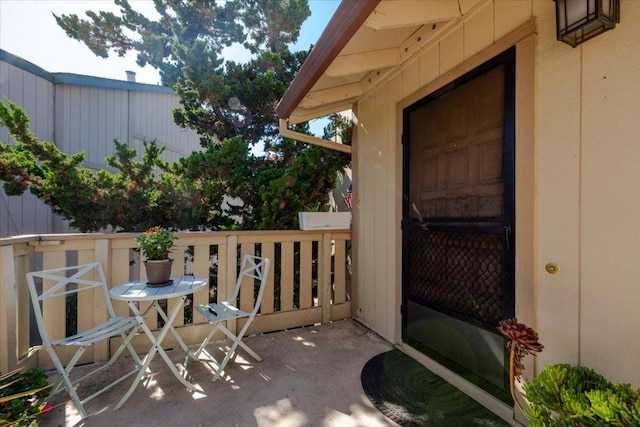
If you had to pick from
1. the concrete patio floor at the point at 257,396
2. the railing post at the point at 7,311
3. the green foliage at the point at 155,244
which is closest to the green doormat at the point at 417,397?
the concrete patio floor at the point at 257,396

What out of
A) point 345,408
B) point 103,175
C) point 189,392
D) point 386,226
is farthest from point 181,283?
point 103,175

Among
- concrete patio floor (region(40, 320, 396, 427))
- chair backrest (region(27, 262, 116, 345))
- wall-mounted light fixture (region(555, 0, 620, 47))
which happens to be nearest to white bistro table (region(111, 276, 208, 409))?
concrete patio floor (region(40, 320, 396, 427))

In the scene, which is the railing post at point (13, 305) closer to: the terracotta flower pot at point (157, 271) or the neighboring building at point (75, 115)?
the terracotta flower pot at point (157, 271)

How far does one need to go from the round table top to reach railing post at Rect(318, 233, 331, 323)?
1.44m

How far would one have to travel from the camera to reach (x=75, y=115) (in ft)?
19.5

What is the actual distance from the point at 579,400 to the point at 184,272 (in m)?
2.99

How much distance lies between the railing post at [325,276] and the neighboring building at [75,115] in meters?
5.19

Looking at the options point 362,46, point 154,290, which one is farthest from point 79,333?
point 362,46

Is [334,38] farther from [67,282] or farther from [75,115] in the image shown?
[75,115]

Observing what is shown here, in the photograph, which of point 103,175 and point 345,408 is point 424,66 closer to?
point 345,408

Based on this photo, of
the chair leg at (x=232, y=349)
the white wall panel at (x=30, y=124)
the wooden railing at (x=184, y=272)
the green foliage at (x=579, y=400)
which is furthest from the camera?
the white wall panel at (x=30, y=124)

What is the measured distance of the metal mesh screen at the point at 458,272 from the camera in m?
1.91

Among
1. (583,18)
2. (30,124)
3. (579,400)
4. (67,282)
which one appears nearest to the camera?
(579,400)

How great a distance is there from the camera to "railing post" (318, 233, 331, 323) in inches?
136
